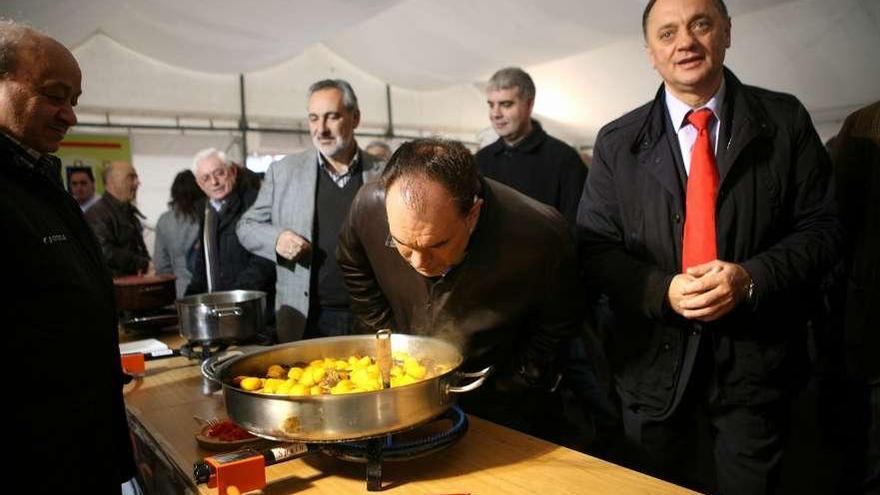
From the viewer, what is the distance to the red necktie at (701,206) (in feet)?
5.39

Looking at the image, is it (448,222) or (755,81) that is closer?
(448,222)

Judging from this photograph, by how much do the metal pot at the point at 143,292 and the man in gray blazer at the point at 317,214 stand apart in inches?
16.0

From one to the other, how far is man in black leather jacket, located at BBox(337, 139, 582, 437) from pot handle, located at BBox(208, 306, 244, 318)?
449 mm

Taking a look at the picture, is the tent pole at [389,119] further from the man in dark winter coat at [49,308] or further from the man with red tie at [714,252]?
the man in dark winter coat at [49,308]

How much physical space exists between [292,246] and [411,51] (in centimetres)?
478

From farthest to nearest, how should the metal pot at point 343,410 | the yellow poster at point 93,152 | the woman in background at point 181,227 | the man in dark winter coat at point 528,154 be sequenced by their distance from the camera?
the yellow poster at point 93,152
the woman in background at point 181,227
the man in dark winter coat at point 528,154
the metal pot at point 343,410

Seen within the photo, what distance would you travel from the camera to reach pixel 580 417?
3.45 meters

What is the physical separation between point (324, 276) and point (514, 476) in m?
1.65

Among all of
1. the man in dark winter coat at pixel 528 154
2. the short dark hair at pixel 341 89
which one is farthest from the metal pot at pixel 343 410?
the man in dark winter coat at pixel 528 154

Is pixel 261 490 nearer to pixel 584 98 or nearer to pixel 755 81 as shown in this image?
pixel 755 81

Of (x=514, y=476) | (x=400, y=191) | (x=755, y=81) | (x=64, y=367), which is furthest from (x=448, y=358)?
(x=755, y=81)

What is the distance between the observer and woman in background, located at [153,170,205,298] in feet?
13.1

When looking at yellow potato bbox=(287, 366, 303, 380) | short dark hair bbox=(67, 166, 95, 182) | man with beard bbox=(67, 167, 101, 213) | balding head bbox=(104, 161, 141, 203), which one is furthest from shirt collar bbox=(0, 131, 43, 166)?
short dark hair bbox=(67, 166, 95, 182)

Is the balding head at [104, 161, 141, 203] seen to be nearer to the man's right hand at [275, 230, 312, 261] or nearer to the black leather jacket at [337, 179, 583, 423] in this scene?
the man's right hand at [275, 230, 312, 261]
